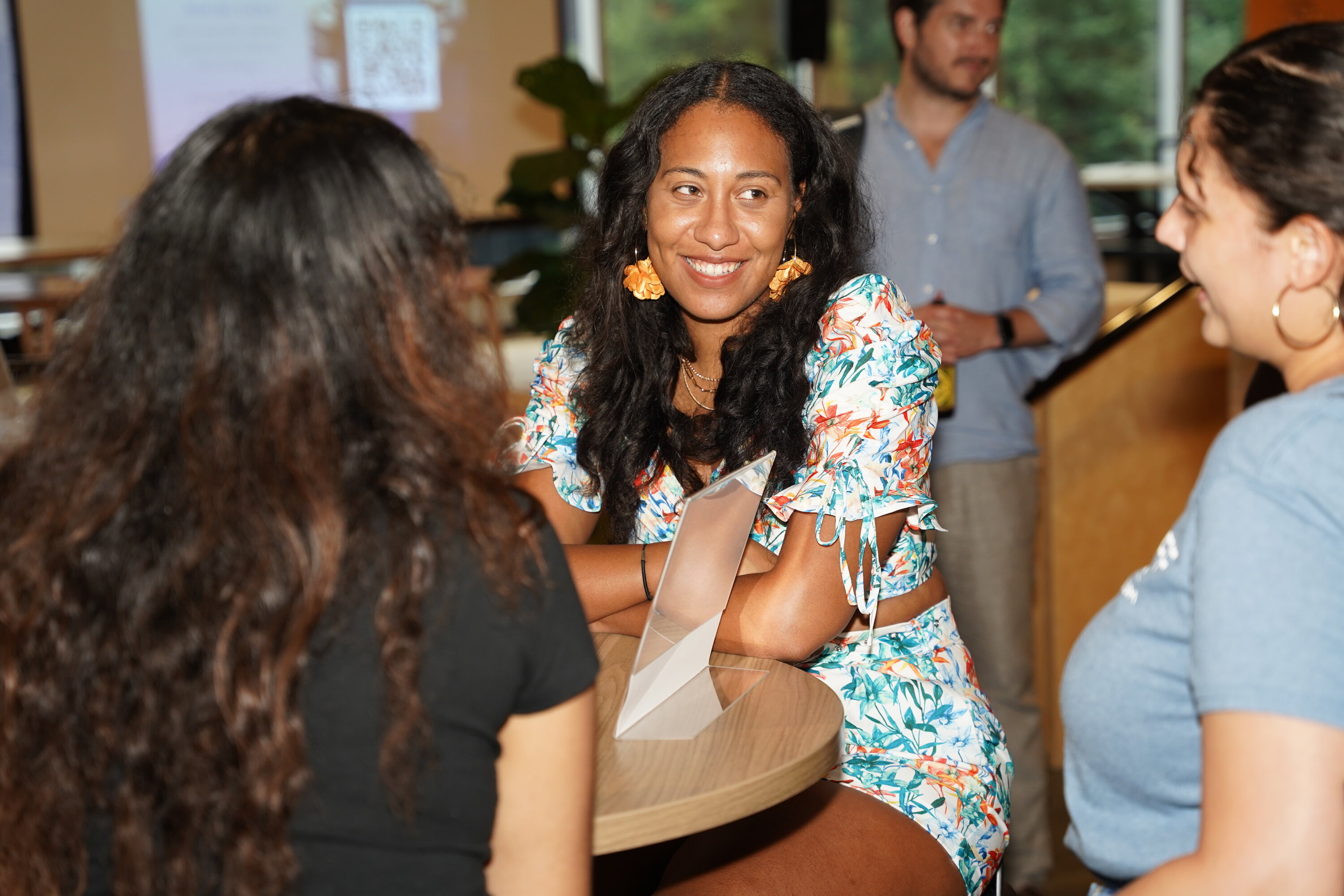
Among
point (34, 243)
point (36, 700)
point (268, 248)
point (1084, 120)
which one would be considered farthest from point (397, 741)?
point (1084, 120)

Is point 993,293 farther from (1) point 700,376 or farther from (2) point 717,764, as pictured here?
(2) point 717,764

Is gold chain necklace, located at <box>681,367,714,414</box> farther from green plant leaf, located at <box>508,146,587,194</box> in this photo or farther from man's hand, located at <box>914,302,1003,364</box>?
green plant leaf, located at <box>508,146,587,194</box>

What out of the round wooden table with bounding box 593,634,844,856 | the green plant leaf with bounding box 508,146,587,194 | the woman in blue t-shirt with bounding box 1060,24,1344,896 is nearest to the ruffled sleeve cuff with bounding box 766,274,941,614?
the round wooden table with bounding box 593,634,844,856

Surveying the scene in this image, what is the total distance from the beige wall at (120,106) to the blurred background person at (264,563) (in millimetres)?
5392

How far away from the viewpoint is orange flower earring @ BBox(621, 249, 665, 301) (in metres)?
1.96

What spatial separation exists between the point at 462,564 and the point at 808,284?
1.02m

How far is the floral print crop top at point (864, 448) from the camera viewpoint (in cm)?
161

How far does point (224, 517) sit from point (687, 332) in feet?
3.82

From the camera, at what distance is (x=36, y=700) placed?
948mm

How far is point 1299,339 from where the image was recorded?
102 centimetres

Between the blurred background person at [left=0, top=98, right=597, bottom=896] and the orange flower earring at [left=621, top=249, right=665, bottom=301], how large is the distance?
97 cm

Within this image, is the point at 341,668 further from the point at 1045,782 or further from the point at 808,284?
the point at 1045,782

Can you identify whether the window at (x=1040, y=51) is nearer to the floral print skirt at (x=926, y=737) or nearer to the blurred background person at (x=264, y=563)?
the floral print skirt at (x=926, y=737)

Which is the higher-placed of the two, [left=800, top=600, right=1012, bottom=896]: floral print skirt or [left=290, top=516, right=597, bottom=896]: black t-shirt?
[left=290, top=516, right=597, bottom=896]: black t-shirt
